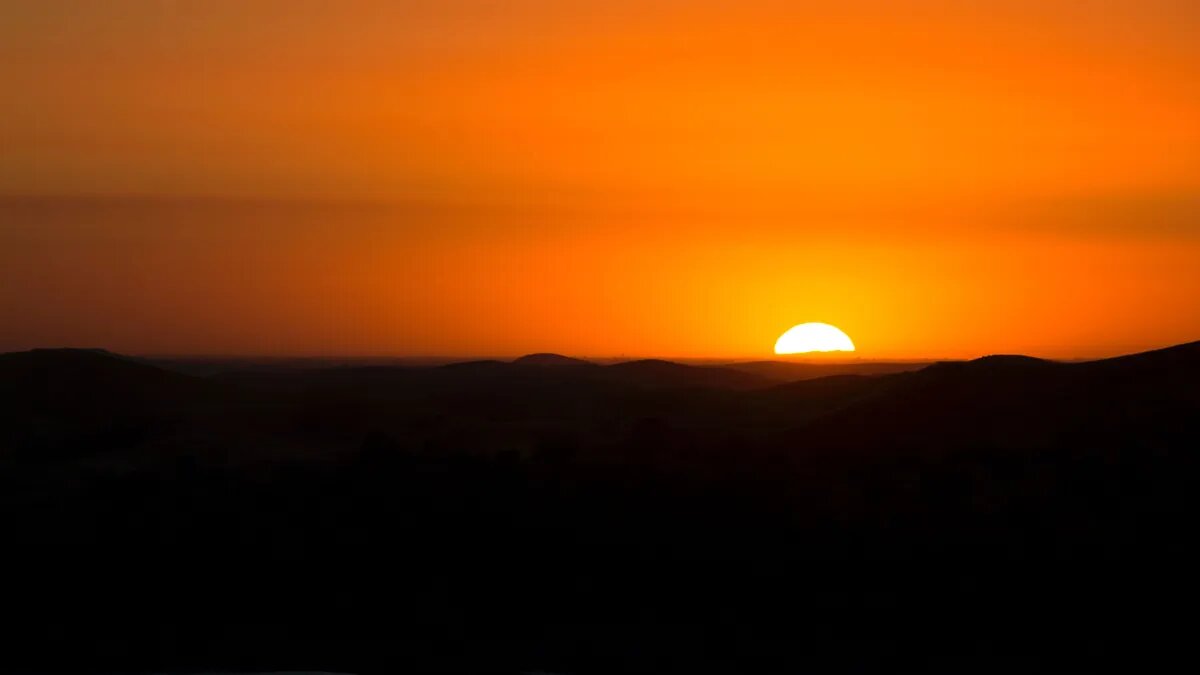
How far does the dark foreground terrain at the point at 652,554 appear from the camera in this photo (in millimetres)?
19500

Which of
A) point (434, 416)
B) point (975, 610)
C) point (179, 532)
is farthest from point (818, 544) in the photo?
point (434, 416)

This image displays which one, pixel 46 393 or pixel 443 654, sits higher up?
pixel 46 393

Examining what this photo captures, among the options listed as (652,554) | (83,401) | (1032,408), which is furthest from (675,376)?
(652,554)

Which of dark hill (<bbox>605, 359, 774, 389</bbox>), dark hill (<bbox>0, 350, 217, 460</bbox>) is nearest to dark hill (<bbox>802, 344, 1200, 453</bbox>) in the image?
dark hill (<bbox>0, 350, 217, 460</bbox>)

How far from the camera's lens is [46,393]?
49.3m

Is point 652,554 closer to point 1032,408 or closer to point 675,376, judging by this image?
point 1032,408

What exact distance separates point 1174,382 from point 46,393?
120 feet

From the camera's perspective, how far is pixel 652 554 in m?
22.4

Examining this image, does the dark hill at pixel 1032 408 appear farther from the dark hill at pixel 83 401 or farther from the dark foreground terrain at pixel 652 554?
the dark hill at pixel 83 401

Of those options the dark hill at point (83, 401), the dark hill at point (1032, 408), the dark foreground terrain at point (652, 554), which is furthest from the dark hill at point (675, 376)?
the dark foreground terrain at point (652, 554)

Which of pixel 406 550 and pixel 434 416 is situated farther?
pixel 434 416

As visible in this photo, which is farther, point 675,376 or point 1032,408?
point 675,376

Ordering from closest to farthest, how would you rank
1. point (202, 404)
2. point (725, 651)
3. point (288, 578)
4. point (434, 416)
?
1. point (725, 651)
2. point (288, 578)
3. point (434, 416)
4. point (202, 404)

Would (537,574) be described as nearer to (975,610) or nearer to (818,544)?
(818,544)
